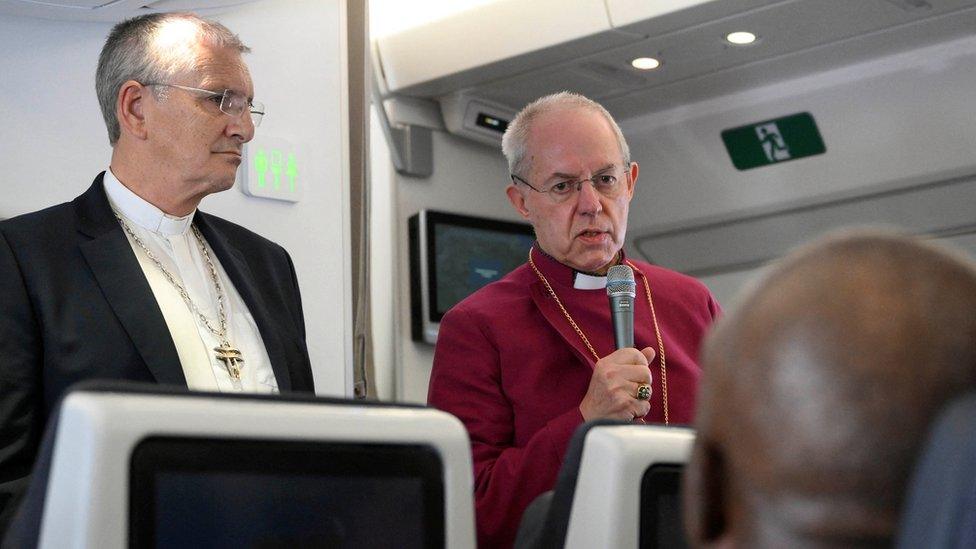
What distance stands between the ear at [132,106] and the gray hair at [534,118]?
0.83 meters

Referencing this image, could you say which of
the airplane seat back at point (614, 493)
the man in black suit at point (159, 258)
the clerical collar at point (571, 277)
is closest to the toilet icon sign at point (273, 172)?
the man in black suit at point (159, 258)

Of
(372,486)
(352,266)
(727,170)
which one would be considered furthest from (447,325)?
(727,170)

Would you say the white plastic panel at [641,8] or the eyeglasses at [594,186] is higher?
the white plastic panel at [641,8]

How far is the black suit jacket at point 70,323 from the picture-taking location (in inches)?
94.8

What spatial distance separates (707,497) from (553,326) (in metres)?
2.27

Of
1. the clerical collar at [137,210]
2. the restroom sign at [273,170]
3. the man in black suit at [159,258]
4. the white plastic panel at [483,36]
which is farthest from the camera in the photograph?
the white plastic panel at [483,36]

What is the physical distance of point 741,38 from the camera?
5.46 meters

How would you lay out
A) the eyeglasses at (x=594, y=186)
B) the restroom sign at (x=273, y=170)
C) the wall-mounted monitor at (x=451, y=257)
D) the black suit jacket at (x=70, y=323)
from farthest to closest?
the wall-mounted monitor at (x=451, y=257) < the restroom sign at (x=273, y=170) < the eyeglasses at (x=594, y=186) < the black suit jacket at (x=70, y=323)

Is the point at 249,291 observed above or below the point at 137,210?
below

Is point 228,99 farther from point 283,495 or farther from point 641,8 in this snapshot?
point 641,8

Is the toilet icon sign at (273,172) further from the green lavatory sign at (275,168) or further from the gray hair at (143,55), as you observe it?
the gray hair at (143,55)

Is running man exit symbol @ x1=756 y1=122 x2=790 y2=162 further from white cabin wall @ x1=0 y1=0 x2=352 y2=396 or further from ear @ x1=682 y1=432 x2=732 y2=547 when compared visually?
ear @ x1=682 y1=432 x2=732 y2=547

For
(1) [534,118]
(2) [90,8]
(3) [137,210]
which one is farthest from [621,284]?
(2) [90,8]

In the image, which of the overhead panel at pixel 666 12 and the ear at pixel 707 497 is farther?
the overhead panel at pixel 666 12
